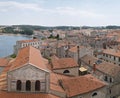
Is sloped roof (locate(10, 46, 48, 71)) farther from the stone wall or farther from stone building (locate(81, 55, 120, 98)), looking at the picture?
stone building (locate(81, 55, 120, 98))

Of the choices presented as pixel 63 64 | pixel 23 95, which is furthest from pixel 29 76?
pixel 63 64

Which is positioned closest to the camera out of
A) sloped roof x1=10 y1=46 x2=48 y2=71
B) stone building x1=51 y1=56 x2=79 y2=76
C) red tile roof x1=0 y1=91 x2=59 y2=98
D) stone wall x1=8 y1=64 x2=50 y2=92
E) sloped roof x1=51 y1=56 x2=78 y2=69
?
red tile roof x1=0 y1=91 x2=59 y2=98

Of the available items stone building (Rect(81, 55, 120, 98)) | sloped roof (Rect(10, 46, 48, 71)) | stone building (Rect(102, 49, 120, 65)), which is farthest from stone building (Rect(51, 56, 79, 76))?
stone building (Rect(102, 49, 120, 65))

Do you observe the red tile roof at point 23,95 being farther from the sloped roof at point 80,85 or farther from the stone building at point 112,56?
the stone building at point 112,56

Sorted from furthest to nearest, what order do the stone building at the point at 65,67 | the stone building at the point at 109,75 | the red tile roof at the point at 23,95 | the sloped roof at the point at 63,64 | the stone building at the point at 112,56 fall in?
the stone building at the point at 112,56 < the stone building at the point at 109,75 < the sloped roof at the point at 63,64 < the stone building at the point at 65,67 < the red tile roof at the point at 23,95

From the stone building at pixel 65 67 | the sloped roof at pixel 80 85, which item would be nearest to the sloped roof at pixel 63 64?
the stone building at pixel 65 67

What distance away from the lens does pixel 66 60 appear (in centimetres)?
3819

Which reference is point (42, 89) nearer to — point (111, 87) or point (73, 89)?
point (73, 89)

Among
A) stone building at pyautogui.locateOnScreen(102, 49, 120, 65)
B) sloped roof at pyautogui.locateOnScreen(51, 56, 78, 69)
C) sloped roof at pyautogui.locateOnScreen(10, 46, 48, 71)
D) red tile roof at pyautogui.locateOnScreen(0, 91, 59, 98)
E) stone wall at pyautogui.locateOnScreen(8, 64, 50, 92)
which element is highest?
sloped roof at pyautogui.locateOnScreen(10, 46, 48, 71)

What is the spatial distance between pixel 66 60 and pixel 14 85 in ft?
45.6

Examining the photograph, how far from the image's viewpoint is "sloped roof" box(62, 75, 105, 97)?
90.4 feet

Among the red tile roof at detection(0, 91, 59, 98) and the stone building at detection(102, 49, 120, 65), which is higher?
the red tile roof at detection(0, 91, 59, 98)

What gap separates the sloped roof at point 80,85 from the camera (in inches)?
1085

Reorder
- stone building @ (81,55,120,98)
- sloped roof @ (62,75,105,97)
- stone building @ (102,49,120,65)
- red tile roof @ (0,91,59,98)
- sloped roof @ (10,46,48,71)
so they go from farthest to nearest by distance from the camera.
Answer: stone building @ (102,49,120,65), stone building @ (81,55,120,98), sloped roof @ (62,75,105,97), sloped roof @ (10,46,48,71), red tile roof @ (0,91,59,98)
